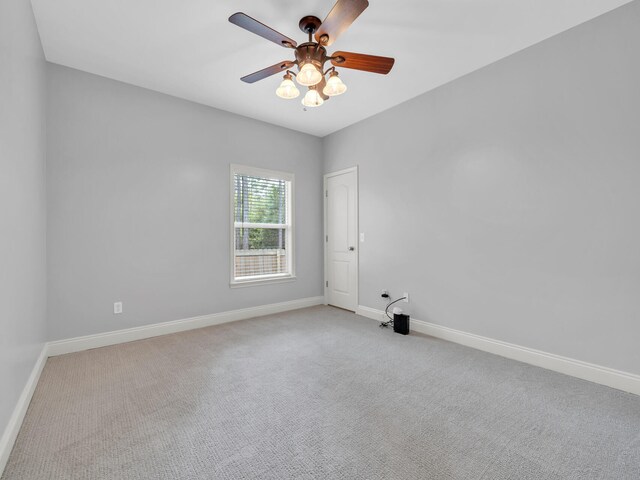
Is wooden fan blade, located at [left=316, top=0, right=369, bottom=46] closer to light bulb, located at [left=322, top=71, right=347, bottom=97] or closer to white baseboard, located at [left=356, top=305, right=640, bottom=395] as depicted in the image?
light bulb, located at [left=322, top=71, right=347, bottom=97]

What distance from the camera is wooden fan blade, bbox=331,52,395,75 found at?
216cm

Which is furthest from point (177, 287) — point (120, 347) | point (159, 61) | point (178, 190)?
point (159, 61)

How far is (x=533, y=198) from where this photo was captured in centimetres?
271

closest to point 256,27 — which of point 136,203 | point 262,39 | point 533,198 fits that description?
point 262,39

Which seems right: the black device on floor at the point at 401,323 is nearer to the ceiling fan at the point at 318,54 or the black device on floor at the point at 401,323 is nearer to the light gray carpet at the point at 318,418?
the light gray carpet at the point at 318,418

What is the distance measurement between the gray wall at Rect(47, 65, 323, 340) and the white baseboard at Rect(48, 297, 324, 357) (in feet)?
0.24

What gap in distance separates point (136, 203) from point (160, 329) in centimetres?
148

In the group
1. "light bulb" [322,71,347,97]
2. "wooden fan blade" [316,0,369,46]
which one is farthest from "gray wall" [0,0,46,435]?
"light bulb" [322,71,347,97]

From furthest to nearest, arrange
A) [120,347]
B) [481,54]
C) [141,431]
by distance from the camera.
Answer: [120,347] → [481,54] → [141,431]

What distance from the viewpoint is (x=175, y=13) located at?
2299mm

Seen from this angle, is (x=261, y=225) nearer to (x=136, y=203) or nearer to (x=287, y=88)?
(x=136, y=203)

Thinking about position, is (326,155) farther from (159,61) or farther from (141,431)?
(141,431)

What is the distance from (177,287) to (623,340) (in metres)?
4.28

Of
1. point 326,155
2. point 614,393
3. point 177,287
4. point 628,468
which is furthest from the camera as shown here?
point 326,155
